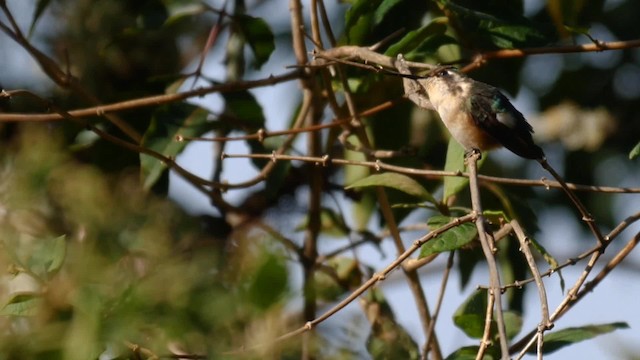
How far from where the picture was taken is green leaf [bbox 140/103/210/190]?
7.22 ft

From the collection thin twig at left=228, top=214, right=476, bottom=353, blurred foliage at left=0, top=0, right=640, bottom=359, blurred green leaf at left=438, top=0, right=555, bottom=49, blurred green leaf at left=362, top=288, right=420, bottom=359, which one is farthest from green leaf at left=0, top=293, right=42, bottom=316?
blurred green leaf at left=438, top=0, right=555, bottom=49

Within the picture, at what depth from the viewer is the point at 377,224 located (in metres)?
2.62

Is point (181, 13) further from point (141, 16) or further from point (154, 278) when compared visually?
point (154, 278)

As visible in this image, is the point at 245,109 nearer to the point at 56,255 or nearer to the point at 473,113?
the point at 473,113

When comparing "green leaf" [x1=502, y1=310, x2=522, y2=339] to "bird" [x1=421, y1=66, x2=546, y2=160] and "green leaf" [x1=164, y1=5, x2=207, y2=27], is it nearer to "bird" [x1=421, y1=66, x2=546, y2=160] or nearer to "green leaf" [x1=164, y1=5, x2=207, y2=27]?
"bird" [x1=421, y1=66, x2=546, y2=160]

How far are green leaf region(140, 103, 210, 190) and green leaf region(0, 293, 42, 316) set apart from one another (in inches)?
44.0

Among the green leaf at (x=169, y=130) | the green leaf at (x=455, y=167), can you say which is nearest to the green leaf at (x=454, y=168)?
the green leaf at (x=455, y=167)

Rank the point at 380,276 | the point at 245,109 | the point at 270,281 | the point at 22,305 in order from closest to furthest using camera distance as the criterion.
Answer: the point at 270,281 → the point at 22,305 → the point at 380,276 → the point at 245,109

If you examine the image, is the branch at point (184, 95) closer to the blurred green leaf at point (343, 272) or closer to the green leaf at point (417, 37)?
the green leaf at point (417, 37)

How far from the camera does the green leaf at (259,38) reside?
7.72ft

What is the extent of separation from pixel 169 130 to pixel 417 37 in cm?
56

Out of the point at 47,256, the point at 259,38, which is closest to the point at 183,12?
the point at 259,38

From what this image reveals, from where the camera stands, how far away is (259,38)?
2.37 m

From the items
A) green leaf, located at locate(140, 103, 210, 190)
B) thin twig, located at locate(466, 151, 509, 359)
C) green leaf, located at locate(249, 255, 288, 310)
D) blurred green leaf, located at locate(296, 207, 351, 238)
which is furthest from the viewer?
blurred green leaf, located at locate(296, 207, 351, 238)
